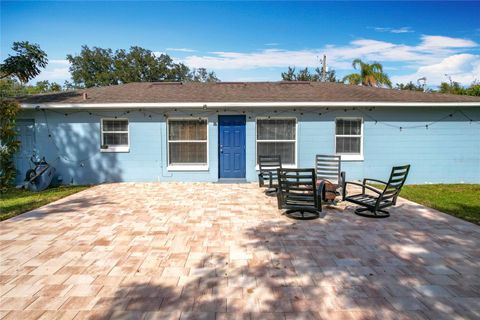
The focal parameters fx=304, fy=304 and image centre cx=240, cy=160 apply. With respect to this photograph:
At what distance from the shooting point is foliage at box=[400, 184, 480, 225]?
709 centimetres

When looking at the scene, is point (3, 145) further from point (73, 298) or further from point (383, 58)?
point (383, 58)

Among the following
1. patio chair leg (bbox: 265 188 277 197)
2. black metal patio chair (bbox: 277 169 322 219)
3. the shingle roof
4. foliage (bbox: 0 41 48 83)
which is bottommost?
patio chair leg (bbox: 265 188 277 197)

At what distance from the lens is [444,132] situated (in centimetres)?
1146

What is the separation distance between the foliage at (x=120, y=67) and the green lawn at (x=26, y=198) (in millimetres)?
31158

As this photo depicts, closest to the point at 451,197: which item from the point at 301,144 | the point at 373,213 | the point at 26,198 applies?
the point at 373,213

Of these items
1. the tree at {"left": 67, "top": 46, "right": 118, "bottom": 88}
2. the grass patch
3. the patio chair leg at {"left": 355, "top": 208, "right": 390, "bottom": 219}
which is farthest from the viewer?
the tree at {"left": 67, "top": 46, "right": 118, "bottom": 88}

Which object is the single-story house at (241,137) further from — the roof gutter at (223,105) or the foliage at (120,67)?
the foliage at (120,67)

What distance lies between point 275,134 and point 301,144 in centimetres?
103

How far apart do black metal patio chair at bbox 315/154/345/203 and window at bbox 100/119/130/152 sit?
6939mm

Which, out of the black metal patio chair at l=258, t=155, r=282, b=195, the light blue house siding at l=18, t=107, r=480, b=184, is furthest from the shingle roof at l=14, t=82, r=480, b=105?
the black metal patio chair at l=258, t=155, r=282, b=195

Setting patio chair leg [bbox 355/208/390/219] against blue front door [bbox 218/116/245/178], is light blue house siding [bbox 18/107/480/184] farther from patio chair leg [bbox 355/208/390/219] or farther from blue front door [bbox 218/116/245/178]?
patio chair leg [bbox 355/208/390/219]

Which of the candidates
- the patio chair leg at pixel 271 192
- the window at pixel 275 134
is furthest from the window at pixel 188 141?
the patio chair leg at pixel 271 192

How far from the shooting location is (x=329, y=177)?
9.90 metres

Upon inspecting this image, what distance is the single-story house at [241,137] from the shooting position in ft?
36.6
